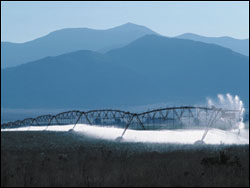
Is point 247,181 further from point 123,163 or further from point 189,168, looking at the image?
point 123,163

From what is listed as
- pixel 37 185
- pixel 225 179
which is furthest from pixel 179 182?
pixel 37 185

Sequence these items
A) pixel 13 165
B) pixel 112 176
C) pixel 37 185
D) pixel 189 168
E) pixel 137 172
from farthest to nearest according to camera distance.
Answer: pixel 13 165
pixel 189 168
pixel 137 172
pixel 112 176
pixel 37 185

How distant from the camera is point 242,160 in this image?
72.6 ft

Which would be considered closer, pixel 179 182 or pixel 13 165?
pixel 179 182

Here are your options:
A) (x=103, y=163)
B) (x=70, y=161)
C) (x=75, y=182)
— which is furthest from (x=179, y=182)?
(x=70, y=161)

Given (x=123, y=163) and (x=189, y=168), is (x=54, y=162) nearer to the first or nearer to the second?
(x=123, y=163)

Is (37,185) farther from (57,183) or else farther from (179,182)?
(179,182)

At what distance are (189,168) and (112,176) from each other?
4.13 meters

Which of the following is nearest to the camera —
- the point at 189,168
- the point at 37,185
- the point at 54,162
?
the point at 37,185

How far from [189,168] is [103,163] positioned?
407 centimetres

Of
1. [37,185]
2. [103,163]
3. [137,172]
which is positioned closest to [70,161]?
[103,163]

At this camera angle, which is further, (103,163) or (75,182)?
(103,163)

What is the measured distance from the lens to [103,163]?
66.6 feet

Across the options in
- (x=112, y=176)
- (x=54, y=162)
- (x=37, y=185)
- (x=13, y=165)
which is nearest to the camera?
(x=37, y=185)
